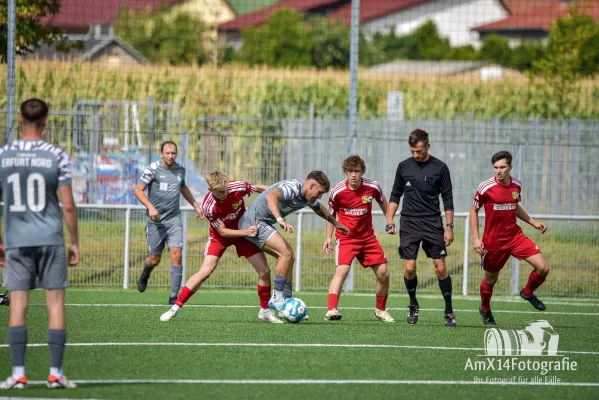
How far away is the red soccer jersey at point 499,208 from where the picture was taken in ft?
38.5

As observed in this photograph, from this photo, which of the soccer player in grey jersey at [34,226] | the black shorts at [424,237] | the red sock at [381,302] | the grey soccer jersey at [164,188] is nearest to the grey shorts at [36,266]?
the soccer player in grey jersey at [34,226]

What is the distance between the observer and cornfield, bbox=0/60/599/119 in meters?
29.3

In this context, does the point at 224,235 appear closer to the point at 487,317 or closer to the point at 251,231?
the point at 251,231

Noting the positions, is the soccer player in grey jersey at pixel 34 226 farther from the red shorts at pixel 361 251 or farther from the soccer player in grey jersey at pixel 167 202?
the soccer player in grey jersey at pixel 167 202

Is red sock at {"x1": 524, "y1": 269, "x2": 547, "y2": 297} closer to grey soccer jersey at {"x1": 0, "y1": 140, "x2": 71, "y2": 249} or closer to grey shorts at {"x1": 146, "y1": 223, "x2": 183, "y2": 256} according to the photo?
grey shorts at {"x1": 146, "y1": 223, "x2": 183, "y2": 256}

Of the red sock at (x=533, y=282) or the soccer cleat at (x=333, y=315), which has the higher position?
the red sock at (x=533, y=282)

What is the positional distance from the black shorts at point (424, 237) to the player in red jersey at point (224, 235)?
1.73m

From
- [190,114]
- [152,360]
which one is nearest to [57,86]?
[190,114]

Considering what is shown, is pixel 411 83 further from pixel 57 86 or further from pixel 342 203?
pixel 342 203

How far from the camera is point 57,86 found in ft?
92.2

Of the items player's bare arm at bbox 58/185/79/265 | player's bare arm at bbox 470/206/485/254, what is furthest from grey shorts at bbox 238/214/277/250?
player's bare arm at bbox 58/185/79/265

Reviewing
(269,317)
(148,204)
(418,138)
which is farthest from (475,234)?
(148,204)

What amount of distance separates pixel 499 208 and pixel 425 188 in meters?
0.91

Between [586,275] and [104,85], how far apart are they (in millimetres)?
17166
